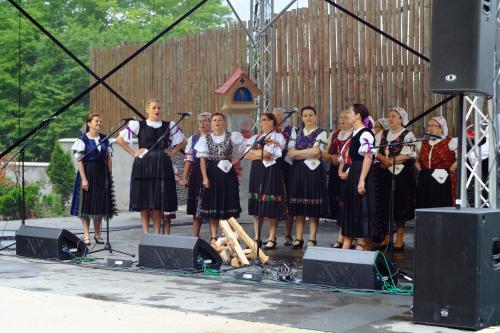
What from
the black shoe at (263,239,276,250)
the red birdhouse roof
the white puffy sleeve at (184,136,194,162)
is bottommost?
the black shoe at (263,239,276,250)

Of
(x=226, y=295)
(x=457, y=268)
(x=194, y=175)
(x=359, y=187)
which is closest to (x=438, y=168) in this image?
(x=359, y=187)

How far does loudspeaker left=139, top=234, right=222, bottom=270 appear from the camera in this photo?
28.2ft

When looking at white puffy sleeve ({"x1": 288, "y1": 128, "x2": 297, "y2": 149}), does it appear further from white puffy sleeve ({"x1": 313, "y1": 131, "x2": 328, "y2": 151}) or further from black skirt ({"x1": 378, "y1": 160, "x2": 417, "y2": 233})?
black skirt ({"x1": 378, "y1": 160, "x2": 417, "y2": 233})

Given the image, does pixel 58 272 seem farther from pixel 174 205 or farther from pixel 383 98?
pixel 383 98

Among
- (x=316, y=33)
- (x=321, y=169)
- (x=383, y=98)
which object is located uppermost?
(x=316, y=33)

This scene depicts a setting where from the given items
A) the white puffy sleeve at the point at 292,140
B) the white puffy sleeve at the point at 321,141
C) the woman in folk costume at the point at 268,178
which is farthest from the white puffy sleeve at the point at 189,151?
the white puffy sleeve at the point at 321,141

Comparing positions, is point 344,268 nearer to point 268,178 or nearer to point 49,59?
point 268,178

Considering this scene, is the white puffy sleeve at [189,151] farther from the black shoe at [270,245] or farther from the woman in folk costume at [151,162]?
the black shoe at [270,245]

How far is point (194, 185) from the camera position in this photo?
1060 centimetres

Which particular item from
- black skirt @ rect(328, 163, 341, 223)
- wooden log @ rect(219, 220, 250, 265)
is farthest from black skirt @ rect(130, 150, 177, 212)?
black skirt @ rect(328, 163, 341, 223)

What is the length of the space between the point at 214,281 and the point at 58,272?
1625mm

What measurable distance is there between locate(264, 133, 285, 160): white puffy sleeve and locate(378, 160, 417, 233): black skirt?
1137mm

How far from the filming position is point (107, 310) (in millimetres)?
6664

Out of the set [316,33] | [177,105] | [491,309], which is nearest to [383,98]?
[316,33]
